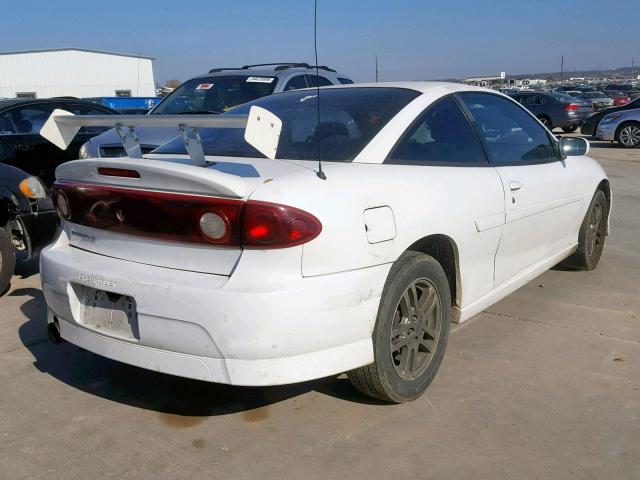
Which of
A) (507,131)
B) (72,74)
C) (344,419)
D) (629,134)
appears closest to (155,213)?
(344,419)

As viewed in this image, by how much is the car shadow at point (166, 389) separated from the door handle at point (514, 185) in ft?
4.73

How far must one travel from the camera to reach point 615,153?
16047 millimetres

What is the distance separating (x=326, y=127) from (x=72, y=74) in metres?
47.7

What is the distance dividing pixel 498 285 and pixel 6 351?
2.89 metres

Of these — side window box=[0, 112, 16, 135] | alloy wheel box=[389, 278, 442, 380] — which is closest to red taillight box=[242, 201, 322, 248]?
alloy wheel box=[389, 278, 442, 380]

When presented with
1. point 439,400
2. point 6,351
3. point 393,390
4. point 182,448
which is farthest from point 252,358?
point 6,351

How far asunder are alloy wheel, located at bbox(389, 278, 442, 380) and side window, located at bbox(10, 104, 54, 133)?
16.7ft

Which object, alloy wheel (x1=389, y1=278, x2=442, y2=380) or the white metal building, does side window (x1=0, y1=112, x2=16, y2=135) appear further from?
the white metal building

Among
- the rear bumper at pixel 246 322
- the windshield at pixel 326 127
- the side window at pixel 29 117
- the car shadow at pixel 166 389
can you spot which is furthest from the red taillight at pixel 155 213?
the side window at pixel 29 117

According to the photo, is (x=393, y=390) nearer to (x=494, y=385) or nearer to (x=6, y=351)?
(x=494, y=385)

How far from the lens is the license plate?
2777 millimetres

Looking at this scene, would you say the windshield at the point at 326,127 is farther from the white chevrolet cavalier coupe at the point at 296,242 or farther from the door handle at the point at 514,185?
the door handle at the point at 514,185

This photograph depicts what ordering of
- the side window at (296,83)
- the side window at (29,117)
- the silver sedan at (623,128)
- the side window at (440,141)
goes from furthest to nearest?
1. the silver sedan at (623,128)
2. the side window at (296,83)
3. the side window at (29,117)
4. the side window at (440,141)

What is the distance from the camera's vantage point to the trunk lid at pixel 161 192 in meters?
2.59
